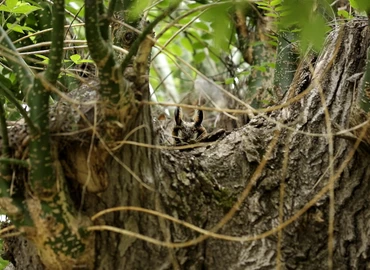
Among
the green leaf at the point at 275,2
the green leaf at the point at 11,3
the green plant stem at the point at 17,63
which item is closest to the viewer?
the green plant stem at the point at 17,63

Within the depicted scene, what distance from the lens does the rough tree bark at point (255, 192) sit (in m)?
1.43

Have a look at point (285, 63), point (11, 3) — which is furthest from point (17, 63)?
point (285, 63)

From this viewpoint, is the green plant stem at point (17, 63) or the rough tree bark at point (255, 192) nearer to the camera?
the green plant stem at point (17, 63)

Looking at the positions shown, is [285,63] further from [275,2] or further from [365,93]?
[365,93]

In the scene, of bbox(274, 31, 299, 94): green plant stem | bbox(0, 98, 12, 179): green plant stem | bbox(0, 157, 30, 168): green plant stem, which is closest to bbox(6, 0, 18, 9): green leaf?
bbox(0, 98, 12, 179): green plant stem

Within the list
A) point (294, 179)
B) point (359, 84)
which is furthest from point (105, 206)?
point (359, 84)

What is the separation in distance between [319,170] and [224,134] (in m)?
0.36

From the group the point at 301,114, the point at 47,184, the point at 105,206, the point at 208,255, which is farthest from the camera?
the point at 301,114

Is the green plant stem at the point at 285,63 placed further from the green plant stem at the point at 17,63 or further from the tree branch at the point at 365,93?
the green plant stem at the point at 17,63

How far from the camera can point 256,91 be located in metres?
2.70

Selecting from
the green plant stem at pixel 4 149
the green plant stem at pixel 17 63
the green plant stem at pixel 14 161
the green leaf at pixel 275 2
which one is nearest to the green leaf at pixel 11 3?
the green plant stem at pixel 17 63

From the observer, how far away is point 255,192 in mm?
1626

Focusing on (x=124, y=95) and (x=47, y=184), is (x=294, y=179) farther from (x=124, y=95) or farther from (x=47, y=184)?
(x=47, y=184)

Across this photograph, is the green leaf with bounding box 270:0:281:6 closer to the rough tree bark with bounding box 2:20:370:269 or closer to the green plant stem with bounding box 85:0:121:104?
the rough tree bark with bounding box 2:20:370:269
